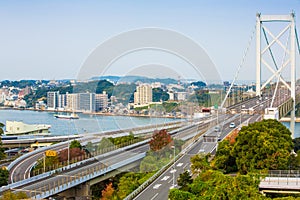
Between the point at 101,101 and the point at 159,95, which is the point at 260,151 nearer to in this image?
the point at 159,95

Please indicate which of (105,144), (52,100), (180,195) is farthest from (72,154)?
(52,100)

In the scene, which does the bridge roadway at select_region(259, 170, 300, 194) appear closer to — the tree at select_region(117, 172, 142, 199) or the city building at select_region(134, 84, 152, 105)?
the tree at select_region(117, 172, 142, 199)

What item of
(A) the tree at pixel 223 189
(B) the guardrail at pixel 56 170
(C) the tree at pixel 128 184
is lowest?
(C) the tree at pixel 128 184

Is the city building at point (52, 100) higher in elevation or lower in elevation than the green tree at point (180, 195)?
higher

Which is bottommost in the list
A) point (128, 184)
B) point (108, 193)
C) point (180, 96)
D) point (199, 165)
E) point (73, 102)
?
point (108, 193)

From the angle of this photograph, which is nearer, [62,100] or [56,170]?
[56,170]

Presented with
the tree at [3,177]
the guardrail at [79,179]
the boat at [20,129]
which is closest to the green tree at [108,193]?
the guardrail at [79,179]

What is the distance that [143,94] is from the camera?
7.66 metres

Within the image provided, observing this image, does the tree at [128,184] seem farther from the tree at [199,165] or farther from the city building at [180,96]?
the city building at [180,96]

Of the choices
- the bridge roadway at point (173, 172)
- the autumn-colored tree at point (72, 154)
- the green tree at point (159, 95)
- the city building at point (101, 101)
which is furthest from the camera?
the city building at point (101, 101)

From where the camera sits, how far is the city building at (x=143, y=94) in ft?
24.7

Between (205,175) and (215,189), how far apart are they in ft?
2.83

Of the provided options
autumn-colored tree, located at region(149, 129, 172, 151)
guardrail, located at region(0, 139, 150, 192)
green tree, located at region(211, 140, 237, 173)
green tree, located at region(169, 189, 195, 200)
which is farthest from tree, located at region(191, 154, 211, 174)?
guardrail, located at region(0, 139, 150, 192)

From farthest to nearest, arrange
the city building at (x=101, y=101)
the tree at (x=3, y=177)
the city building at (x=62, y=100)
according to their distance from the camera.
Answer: the city building at (x=62, y=100)
the city building at (x=101, y=101)
the tree at (x=3, y=177)
